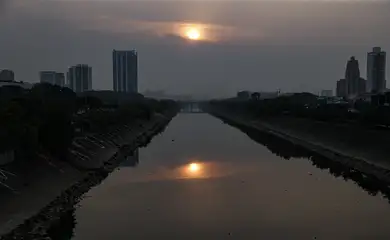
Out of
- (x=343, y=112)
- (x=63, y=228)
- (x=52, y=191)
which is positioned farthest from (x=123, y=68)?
(x=63, y=228)

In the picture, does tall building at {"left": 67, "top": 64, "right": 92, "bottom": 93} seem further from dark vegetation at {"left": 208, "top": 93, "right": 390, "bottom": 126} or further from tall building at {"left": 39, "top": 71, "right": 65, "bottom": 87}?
dark vegetation at {"left": 208, "top": 93, "right": 390, "bottom": 126}

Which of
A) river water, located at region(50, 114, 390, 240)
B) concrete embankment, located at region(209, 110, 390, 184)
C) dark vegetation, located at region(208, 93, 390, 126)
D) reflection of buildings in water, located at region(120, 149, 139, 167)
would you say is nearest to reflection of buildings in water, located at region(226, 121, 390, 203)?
river water, located at region(50, 114, 390, 240)

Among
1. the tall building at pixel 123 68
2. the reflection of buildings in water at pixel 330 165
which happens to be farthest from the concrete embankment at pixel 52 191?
the tall building at pixel 123 68

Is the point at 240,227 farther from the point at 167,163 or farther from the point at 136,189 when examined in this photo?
the point at 167,163

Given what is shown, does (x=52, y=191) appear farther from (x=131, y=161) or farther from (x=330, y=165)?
(x=330, y=165)

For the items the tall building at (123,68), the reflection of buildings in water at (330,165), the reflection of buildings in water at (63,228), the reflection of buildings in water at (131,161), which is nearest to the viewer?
the reflection of buildings in water at (63,228)

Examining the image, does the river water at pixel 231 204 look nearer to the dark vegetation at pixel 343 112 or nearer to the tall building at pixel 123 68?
the dark vegetation at pixel 343 112

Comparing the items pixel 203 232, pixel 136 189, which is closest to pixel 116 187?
pixel 136 189
